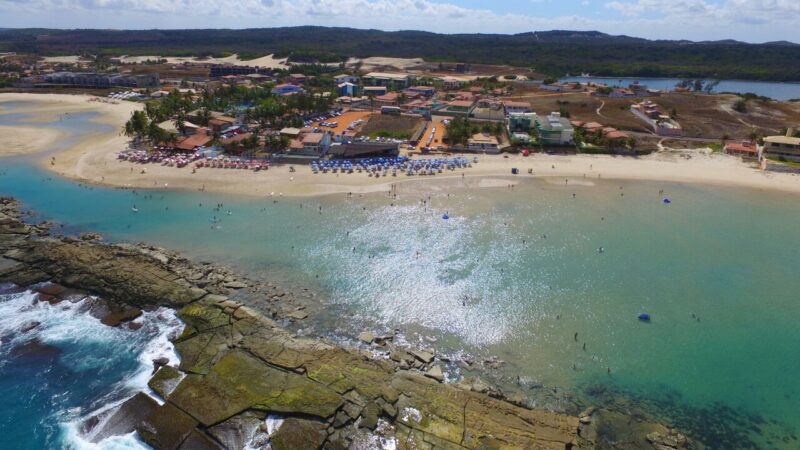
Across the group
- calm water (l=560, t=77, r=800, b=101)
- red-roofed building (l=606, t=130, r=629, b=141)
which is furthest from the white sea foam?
calm water (l=560, t=77, r=800, b=101)

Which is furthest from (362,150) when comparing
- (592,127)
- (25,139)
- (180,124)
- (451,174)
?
(25,139)

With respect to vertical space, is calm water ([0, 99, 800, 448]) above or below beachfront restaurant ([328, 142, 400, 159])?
below

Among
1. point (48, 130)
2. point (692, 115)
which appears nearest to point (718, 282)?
point (692, 115)

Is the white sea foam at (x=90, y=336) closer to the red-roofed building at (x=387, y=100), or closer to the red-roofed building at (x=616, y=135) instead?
the red-roofed building at (x=616, y=135)

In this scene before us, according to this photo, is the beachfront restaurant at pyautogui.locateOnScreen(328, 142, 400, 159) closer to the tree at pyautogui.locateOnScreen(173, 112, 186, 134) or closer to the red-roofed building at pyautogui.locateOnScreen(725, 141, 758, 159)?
the tree at pyautogui.locateOnScreen(173, 112, 186, 134)

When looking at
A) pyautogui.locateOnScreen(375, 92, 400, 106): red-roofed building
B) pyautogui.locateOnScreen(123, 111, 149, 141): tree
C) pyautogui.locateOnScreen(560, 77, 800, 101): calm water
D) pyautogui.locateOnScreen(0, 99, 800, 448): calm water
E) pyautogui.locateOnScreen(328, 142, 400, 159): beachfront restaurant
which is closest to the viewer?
pyautogui.locateOnScreen(0, 99, 800, 448): calm water

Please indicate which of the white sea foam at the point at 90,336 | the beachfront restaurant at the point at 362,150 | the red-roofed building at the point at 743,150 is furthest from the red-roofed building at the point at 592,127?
the white sea foam at the point at 90,336

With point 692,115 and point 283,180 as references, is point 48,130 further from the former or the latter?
point 692,115
